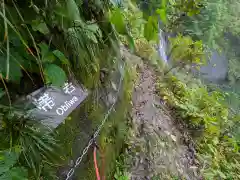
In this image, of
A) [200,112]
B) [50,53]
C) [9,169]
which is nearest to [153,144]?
[200,112]

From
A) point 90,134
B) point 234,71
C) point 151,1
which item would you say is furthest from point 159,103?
point 234,71

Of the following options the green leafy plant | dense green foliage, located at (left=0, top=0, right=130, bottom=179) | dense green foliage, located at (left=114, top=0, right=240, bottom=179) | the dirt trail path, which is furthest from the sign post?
the dirt trail path

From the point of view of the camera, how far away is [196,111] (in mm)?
4836

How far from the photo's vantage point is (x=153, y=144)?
3.67 meters

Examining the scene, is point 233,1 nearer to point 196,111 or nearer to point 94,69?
point 196,111

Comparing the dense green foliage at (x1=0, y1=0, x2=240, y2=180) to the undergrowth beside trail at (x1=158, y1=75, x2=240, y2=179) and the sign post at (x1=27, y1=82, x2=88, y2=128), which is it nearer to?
the sign post at (x1=27, y1=82, x2=88, y2=128)

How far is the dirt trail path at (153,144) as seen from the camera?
337 centimetres

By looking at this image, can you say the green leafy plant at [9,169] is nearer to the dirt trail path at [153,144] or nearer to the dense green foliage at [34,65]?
the dense green foliage at [34,65]

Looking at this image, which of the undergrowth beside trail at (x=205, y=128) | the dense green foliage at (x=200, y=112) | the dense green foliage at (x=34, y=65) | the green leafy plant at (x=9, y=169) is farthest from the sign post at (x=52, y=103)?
the undergrowth beside trail at (x=205, y=128)

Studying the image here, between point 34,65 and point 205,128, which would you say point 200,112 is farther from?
point 34,65

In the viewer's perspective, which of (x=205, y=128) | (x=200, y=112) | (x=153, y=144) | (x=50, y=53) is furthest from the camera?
(x=200, y=112)

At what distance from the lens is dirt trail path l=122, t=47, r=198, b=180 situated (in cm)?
337

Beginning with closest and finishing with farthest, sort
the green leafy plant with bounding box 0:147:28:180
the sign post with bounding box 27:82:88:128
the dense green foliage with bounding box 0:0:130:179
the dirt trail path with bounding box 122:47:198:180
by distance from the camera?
1. the green leafy plant with bounding box 0:147:28:180
2. the dense green foliage with bounding box 0:0:130:179
3. the sign post with bounding box 27:82:88:128
4. the dirt trail path with bounding box 122:47:198:180

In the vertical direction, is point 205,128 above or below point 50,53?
below
